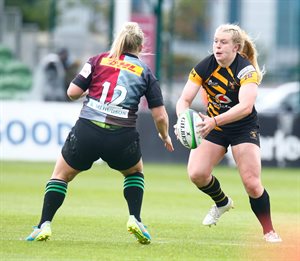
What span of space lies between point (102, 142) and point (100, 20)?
2418 cm

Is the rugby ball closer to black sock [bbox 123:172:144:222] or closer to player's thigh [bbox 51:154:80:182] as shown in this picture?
black sock [bbox 123:172:144:222]

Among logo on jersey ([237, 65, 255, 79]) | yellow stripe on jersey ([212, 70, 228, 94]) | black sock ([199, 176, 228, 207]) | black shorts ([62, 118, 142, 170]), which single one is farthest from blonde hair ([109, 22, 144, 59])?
black sock ([199, 176, 228, 207])

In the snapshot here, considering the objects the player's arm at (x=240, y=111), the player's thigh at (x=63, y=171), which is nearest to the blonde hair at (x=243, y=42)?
the player's arm at (x=240, y=111)

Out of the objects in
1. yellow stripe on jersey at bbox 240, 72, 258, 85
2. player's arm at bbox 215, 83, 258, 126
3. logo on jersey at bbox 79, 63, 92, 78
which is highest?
logo on jersey at bbox 79, 63, 92, 78

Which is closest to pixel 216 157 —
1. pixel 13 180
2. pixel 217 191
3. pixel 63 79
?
pixel 217 191

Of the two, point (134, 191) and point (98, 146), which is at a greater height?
point (98, 146)

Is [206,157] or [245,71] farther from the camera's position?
A: [206,157]

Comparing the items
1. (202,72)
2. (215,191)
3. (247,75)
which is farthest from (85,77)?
(215,191)

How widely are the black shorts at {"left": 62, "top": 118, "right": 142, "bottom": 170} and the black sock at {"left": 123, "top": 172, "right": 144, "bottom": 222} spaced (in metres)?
0.19

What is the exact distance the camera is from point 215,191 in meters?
11.4

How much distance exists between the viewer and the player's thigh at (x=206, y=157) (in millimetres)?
10922

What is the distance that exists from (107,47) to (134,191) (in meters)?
15.5

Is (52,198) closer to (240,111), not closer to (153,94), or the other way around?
(153,94)

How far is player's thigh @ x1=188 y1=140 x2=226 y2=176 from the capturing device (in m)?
10.9
